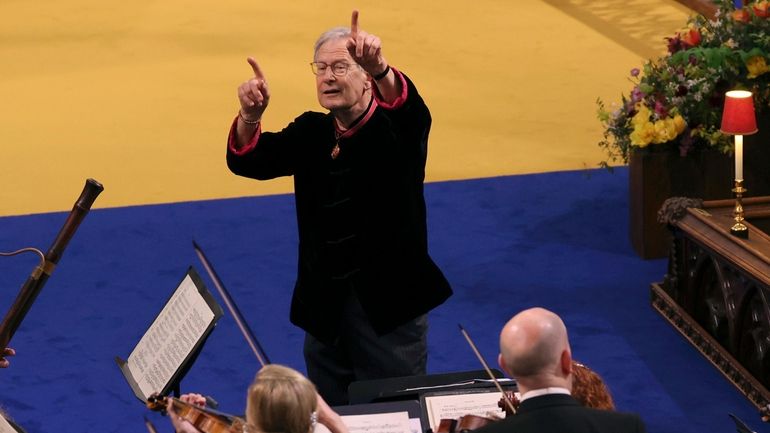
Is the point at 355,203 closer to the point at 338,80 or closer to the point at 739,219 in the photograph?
the point at 338,80

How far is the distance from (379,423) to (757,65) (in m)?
3.82

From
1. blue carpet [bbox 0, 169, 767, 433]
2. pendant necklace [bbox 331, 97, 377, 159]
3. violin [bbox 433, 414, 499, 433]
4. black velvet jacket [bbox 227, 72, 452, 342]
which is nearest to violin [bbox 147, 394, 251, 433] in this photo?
violin [bbox 433, 414, 499, 433]

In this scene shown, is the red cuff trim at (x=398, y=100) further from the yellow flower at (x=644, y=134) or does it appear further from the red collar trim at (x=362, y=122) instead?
the yellow flower at (x=644, y=134)

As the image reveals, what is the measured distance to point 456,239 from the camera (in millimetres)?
7734

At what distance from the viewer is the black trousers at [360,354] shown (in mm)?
4559

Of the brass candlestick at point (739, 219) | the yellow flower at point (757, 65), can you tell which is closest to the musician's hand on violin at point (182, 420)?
the brass candlestick at point (739, 219)

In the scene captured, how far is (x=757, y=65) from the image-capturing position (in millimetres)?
7000

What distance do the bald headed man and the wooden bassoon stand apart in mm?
1336

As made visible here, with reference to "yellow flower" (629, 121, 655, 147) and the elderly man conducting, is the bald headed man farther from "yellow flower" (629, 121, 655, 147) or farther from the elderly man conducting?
"yellow flower" (629, 121, 655, 147)

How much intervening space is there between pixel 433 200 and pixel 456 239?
683 mm

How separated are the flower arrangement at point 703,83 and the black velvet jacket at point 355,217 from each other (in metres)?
2.93

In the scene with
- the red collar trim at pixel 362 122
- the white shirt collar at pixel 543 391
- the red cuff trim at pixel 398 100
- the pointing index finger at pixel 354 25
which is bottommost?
the white shirt collar at pixel 543 391

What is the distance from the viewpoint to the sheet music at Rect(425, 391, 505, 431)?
13.3 ft

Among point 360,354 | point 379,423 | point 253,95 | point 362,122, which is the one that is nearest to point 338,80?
point 362,122
